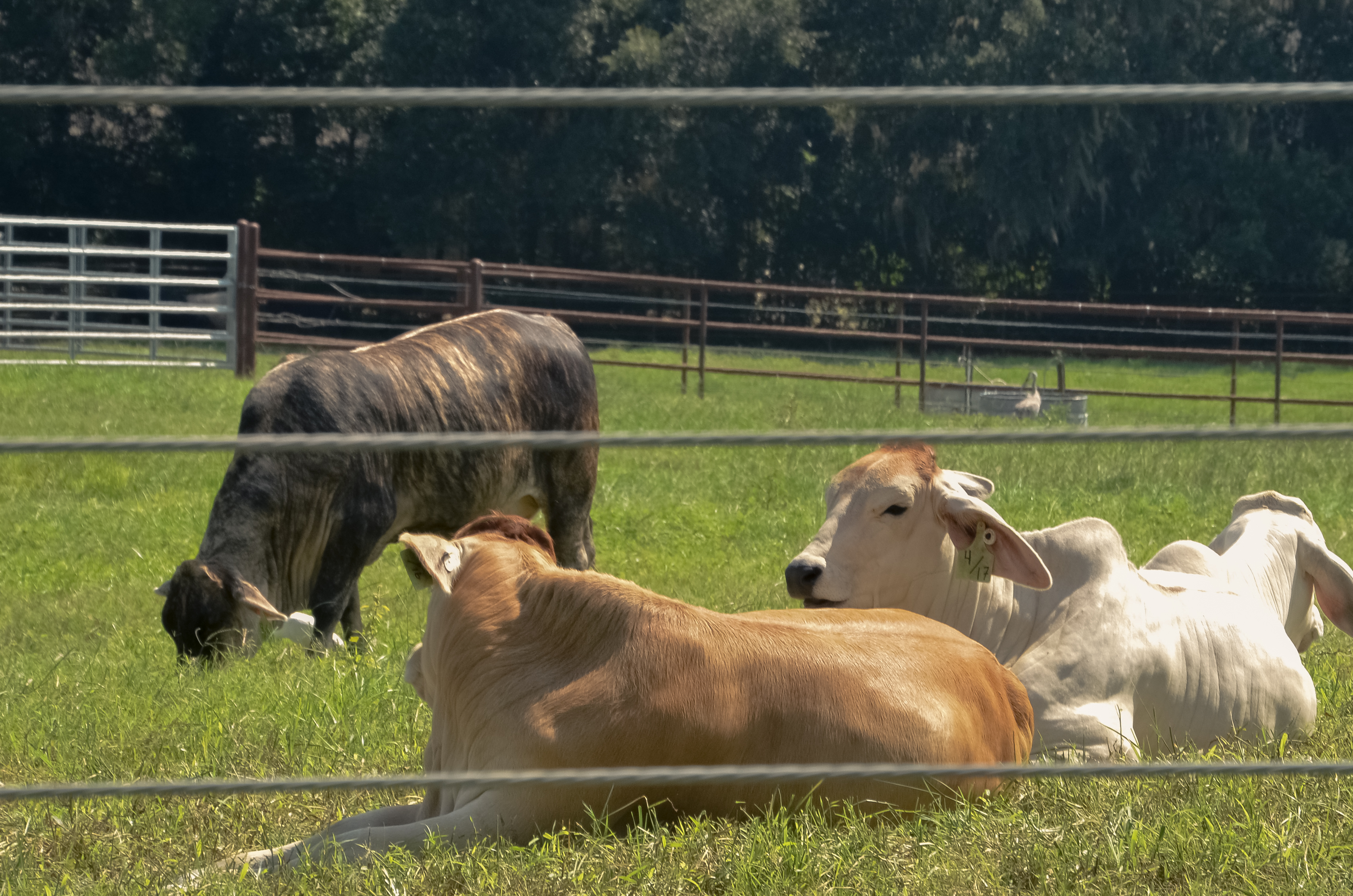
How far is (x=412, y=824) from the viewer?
2520 mm

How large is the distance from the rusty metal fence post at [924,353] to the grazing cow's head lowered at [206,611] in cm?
965

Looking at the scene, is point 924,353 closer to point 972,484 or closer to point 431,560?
point 972,484

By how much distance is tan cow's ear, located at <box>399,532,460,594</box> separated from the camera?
276 cm

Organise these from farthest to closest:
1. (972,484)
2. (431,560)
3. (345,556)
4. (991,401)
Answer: (991,401) → (345,556) → (972,484) → (431,560)

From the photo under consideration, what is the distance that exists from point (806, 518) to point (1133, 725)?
4.15 metres

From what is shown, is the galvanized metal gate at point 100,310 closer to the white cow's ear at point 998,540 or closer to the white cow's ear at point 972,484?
the white cow's ear at point 972,484

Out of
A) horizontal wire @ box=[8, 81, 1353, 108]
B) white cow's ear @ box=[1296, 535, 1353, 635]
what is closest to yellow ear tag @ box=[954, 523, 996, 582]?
white cow's ear @ box=[1296, 535, 1353, 635]

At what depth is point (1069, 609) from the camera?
342cm

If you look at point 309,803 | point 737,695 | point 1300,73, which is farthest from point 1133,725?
point 1300,73

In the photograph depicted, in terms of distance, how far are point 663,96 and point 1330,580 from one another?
3.02 m

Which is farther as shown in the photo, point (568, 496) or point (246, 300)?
point (246, 300)

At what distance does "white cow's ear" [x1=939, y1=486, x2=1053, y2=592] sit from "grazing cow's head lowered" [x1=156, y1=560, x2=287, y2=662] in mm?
2132

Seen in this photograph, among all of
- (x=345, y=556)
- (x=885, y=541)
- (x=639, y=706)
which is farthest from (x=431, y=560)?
(x=345, y=556)

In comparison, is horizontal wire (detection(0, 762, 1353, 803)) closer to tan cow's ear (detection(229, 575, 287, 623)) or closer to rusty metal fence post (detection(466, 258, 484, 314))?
tan cow's ear (detection(229, 575, 287, 623))
